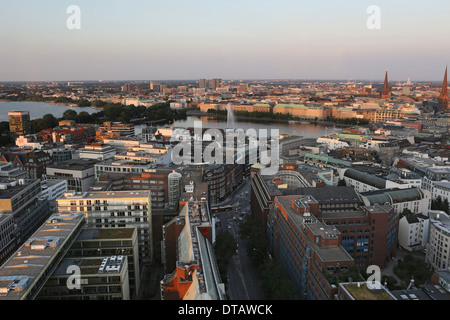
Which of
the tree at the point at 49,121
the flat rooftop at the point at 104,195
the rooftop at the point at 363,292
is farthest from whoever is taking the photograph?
the tree at the point at 49,121

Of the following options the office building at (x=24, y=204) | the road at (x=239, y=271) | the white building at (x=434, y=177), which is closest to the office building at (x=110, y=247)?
the road at (x=239, y=271)

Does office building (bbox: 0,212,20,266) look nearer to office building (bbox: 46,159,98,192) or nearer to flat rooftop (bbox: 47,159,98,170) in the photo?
office building (bbox: 46,159,98,192)

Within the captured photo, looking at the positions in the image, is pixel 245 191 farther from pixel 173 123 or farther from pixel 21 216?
pixel 173 123

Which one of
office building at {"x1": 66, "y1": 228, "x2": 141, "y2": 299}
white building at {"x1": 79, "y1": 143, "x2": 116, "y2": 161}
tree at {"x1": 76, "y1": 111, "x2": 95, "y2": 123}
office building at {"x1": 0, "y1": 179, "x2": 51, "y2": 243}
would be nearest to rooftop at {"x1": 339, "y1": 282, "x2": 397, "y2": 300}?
office building at {"x1": 66, "y1": 228, "x2": 141, "y2": 299}

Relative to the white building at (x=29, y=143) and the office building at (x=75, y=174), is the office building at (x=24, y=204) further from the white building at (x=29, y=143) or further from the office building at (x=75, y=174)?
the white building at (x=29, y=143)
